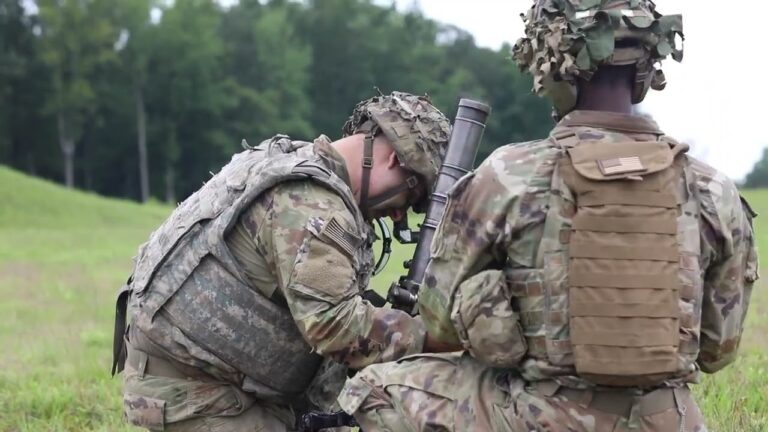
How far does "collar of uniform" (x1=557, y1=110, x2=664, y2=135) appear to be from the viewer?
9.27ft

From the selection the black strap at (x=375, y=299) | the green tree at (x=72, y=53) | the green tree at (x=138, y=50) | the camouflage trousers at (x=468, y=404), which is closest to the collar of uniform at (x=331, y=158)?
the black strap at (x=375, y=299)

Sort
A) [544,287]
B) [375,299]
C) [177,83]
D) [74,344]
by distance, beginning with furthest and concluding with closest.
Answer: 1. [177,83]
2. [74,344]
3. [375,299]
4. [544,287]

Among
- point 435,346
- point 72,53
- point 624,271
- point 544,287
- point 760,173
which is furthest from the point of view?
point 760,173

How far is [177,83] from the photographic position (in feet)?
179

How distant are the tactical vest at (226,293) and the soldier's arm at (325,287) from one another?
8 cm

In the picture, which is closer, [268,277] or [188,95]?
[268,277]

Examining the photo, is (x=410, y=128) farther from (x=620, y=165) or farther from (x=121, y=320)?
(x=121, y=320)

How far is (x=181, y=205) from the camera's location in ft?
12.9

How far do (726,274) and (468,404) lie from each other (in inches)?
34.2

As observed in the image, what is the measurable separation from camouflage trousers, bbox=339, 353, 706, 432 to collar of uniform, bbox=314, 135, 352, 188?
81cm

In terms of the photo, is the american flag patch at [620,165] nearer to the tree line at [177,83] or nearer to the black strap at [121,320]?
the black strap at [121,320]

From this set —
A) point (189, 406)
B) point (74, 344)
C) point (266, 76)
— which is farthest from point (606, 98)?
point (266, 76)

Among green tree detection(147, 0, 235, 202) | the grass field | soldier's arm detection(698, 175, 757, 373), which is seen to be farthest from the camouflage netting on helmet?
green tree detection(147, 0, 235, 202)

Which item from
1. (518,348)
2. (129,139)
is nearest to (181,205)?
(518,348)
